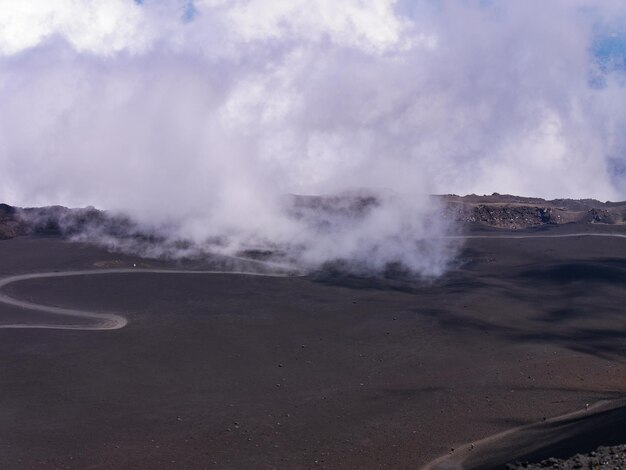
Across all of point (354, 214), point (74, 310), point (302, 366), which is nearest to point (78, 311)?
point (74, 310)

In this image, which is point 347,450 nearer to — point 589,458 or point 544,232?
point 589,458

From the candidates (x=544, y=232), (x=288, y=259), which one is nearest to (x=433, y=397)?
(x=288, y=259)

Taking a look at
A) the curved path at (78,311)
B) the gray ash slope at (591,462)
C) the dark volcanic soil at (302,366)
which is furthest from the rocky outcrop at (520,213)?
the gray ash slope at (591,462)

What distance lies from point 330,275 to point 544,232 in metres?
15.3

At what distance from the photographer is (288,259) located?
139 ft

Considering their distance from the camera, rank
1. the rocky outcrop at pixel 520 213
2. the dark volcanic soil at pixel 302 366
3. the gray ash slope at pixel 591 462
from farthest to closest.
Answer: the rocky outcrop at pixel 520 213 → the dark volcanic soil at pixel 302 366 → the gray ash slope at pixel 591 462

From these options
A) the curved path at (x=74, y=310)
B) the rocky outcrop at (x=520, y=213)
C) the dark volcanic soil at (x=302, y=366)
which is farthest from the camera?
the rocky outcrop at (x=520, y=213)

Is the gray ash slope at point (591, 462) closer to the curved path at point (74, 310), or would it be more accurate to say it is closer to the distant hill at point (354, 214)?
the curved path at point (74, 310)

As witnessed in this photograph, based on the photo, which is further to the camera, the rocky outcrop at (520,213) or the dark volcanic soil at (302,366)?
the rocky outcrop at (520,213)

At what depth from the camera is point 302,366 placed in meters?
25.8

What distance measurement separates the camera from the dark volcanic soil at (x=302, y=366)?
64.6 ft

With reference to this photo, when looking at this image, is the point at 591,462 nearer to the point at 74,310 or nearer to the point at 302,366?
the point at 302,366

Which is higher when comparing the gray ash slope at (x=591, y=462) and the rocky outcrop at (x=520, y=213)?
the rocky outcrop at (x=520, y=213)

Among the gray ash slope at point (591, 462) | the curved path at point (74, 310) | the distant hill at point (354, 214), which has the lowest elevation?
the gray ash slope at point (591, 462)
